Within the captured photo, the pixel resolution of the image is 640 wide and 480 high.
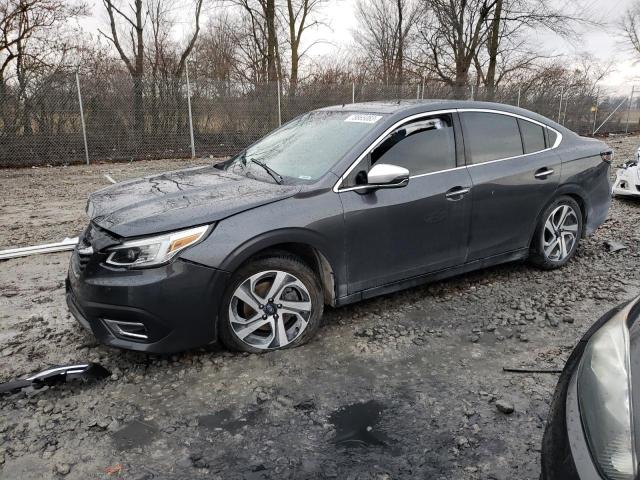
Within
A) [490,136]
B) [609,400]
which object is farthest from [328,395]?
[490,136]

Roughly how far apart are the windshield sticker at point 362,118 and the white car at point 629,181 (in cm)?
593

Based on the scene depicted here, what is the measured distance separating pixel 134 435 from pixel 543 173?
3.85 metres

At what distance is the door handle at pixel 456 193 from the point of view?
12.6 feet

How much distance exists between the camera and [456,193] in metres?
3.87

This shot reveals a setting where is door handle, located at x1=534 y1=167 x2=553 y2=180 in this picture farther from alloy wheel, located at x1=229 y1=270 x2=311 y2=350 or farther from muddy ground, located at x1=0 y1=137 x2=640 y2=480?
alloy wheel, located at x1=229 y1=270 x2=311 y2=350

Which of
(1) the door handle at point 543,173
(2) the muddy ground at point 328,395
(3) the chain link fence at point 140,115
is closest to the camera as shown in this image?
(2) the muddy ground at point 328,395

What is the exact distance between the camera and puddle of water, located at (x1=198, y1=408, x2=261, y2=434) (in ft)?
8.51

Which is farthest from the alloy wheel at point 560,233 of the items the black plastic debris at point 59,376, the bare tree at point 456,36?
the bare tree at point 456,36

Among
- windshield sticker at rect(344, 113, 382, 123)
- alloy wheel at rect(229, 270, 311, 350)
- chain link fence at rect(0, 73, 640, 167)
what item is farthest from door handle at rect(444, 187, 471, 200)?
chain link fence at rect(0, 73, 640, 167)

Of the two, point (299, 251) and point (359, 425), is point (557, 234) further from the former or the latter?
point (359, 425)

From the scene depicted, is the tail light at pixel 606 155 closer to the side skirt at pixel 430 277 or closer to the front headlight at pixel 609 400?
the side skirt at pixel 430 277

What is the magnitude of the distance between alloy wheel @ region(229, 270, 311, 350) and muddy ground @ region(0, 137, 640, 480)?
14 cm

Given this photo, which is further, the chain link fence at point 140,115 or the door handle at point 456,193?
the chain link fence at point 140,115

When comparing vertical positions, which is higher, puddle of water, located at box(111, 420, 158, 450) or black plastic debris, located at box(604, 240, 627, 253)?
black plastic debris, located at box(604, 240, 627, 253)
